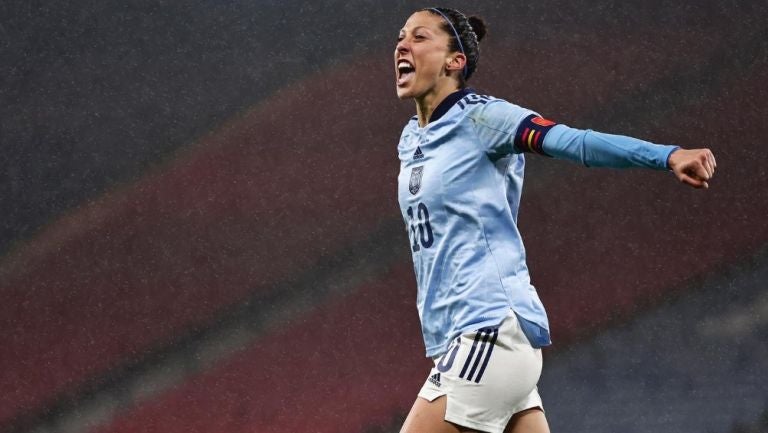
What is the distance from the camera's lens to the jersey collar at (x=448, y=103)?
7.83ft

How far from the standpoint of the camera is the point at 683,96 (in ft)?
16.7

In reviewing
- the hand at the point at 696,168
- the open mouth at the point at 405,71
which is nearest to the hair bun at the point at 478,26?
the open mouth at the point at 405,71

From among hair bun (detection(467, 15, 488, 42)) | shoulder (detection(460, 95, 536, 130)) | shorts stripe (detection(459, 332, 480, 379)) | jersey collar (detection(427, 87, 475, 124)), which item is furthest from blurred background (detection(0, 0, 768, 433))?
shorts stripe (detection(459, 332, 480, 379))

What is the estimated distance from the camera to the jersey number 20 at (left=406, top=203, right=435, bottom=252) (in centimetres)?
229

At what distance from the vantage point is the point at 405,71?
99.5 inches

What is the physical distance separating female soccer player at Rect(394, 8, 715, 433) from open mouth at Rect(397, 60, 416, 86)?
142mm

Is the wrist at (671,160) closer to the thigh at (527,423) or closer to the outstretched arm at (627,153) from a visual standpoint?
the outstretched arm at (627,153)

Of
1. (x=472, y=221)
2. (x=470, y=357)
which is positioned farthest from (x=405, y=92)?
(x=470, y=357)

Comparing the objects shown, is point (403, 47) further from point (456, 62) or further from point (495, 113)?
point (495, 113)

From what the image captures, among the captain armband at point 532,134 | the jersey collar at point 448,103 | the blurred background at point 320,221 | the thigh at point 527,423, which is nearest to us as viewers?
the captain armband at point 532,134

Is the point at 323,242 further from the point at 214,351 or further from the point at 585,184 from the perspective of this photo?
the point at 585,184

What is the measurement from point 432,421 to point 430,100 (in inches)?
31.0

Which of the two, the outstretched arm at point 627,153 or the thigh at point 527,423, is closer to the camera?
the outstretched arm at point 627,153

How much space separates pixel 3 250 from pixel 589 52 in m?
3.09
